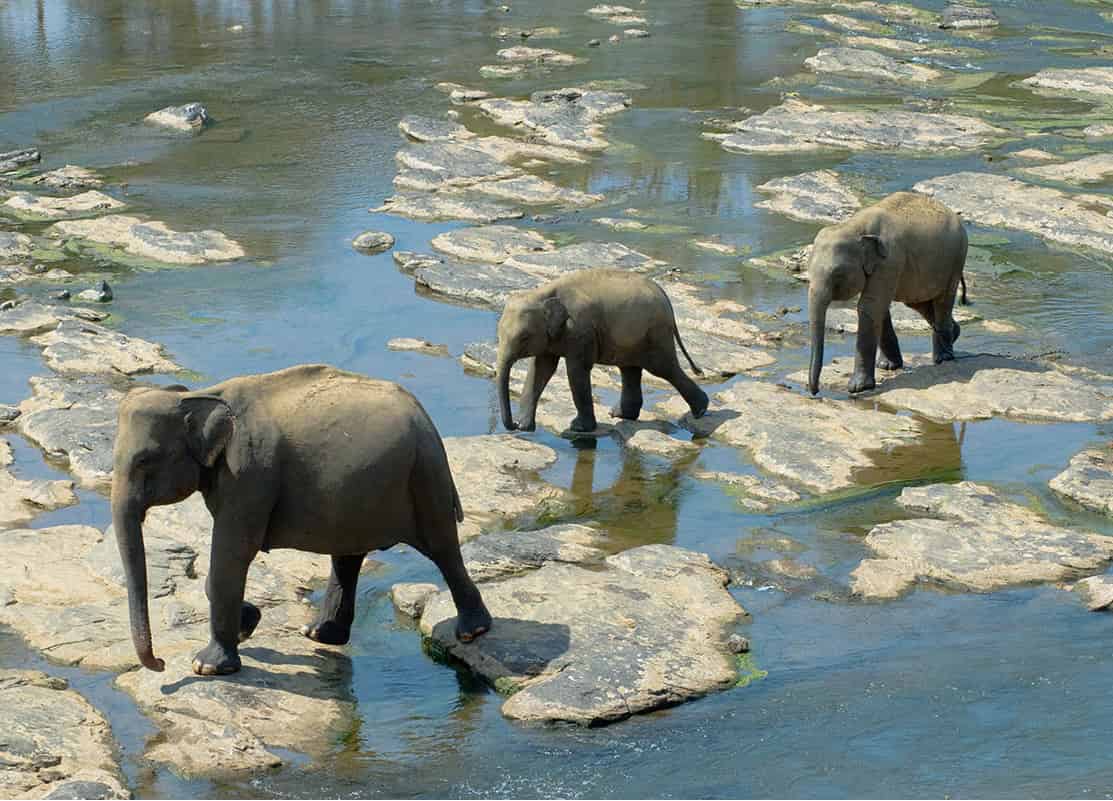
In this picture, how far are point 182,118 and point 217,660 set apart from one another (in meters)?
16.3

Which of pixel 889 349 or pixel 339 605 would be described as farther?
pixel 889 349

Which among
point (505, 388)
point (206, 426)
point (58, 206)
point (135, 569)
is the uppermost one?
point (206, 426)

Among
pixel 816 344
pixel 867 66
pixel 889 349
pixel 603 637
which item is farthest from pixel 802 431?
pixel 867 66

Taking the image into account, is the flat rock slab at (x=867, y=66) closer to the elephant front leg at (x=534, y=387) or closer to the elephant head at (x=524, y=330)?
the elephant front leg at (x=534, y=387)

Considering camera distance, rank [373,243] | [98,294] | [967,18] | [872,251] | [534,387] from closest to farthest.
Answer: [534,387], [872,251], [98,294], [373,243], [967,18]

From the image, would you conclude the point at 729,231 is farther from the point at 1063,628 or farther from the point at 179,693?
the point at 179,693

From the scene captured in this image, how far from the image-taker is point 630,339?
1278cm

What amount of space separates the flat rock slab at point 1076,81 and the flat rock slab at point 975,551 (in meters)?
16.5

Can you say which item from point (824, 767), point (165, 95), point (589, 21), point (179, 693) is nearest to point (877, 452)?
point (824, 767)

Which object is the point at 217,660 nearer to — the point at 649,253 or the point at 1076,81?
the point at 649,253

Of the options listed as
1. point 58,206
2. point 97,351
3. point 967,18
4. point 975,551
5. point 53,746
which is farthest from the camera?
point 967,18

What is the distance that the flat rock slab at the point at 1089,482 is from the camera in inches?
435

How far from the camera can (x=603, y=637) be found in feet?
28.9

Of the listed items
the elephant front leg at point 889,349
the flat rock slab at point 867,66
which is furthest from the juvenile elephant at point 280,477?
the flat rock slab at point 867,66
